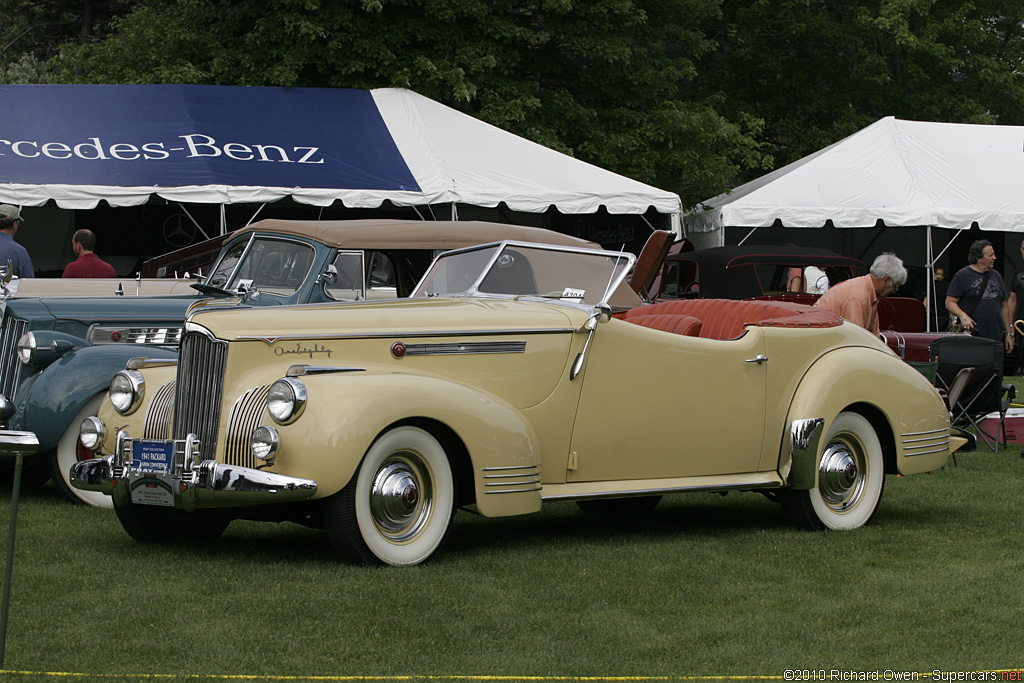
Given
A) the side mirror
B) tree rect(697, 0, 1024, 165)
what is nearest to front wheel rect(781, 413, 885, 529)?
the side mirror

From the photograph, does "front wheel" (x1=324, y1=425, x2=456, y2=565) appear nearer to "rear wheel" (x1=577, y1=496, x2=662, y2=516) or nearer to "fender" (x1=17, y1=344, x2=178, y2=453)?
"rear wheel" (x1=577, y1=496, x2=662, y2=516)

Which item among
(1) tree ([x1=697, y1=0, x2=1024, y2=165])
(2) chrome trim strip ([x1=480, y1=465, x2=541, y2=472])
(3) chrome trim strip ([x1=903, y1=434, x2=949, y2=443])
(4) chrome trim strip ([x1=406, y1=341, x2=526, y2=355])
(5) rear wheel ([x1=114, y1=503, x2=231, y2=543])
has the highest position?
(1) tree ([x1=697, y1=0, x2=1024, y2=165])

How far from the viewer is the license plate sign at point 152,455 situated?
18.4 feet

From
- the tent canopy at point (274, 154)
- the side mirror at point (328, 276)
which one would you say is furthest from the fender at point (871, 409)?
the tent canopy at point (274, 154)

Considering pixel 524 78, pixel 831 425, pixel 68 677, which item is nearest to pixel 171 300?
pixel 831 425

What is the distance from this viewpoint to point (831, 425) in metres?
7.02

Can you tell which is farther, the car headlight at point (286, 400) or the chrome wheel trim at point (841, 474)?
the chrome wheel trim at point (841, 474)

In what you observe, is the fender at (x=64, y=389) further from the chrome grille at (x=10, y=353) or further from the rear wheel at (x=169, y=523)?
the rear wheel at (x=169, y=523)

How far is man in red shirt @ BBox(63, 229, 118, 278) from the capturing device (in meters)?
11.1

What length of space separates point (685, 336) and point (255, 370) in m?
2.31

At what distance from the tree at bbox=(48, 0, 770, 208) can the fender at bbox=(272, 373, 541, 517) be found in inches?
542

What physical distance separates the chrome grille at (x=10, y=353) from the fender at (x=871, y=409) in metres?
4.97

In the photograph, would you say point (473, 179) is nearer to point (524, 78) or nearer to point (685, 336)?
point (524, 78)

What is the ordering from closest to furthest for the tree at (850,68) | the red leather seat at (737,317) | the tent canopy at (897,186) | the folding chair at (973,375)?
the red leather seat at (737,317) < the folding chair at (973,375) < the tent canopy at (897,186) < the tree at (850,68)
